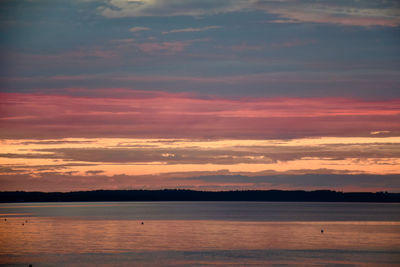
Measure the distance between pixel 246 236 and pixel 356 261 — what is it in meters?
34.7

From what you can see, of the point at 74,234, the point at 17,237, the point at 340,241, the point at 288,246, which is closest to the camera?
the point at 288,246

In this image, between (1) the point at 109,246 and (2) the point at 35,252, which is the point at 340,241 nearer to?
(1) the point at 109,246

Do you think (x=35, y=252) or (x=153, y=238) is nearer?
(x=35, y=252)

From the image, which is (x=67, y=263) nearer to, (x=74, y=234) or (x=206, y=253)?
(x=206, y=253)

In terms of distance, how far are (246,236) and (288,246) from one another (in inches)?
728

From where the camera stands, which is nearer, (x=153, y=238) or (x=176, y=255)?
(x=176, y=255)

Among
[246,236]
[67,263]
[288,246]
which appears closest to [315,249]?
[288,246]

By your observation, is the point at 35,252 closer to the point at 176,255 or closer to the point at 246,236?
the point at 176,255

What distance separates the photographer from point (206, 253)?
247ft

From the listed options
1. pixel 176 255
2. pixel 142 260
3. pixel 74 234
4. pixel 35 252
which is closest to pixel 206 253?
pixel 176 255

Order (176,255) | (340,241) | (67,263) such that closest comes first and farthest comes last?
(67,263)
(176,255)
(340,241)

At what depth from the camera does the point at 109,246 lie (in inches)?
3255

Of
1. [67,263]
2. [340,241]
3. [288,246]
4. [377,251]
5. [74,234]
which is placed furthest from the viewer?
[74,234]

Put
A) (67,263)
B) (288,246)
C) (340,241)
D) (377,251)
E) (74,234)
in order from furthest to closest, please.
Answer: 1. (74,234)
2. (340,241)
3. (288,246)
4. (377,251)
5. (67,263)
